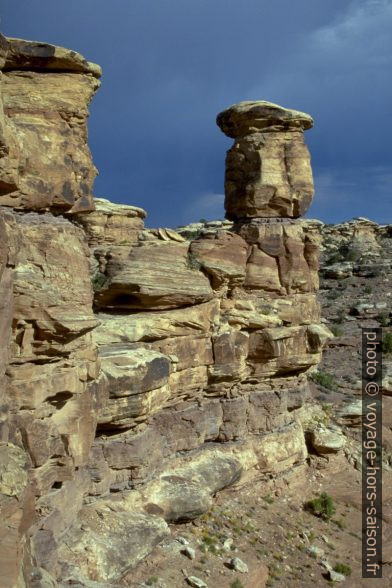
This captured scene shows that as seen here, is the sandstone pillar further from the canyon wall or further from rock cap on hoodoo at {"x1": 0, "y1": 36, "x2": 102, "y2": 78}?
rock cap on hoodoo at {"x1": 0, "y1": 36, "x2": 102, "y2": 78}

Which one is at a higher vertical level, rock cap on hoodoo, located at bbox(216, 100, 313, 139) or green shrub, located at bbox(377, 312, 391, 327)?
rock cap on hoodoo, located at bbox(216, 100, 313, 139)

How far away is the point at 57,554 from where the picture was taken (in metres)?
12.5

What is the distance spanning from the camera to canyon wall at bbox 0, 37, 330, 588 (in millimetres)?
11664

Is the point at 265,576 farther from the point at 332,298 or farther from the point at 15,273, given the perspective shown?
the point at 332,298

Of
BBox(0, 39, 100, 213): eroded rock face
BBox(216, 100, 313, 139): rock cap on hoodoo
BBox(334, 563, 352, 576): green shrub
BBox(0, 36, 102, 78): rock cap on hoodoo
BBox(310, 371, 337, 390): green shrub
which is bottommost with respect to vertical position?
BBox(334, 563, 352, 576): green shrub

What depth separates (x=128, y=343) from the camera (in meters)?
16.7

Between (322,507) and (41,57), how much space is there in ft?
52.6

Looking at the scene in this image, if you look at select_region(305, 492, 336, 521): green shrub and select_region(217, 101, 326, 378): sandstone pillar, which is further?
select_region(217, 101, 326, 378): sandstone pillar

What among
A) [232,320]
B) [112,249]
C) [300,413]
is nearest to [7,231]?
[112,249]

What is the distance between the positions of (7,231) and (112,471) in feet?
26.6

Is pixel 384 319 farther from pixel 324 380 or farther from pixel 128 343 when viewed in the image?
pixel 128 343

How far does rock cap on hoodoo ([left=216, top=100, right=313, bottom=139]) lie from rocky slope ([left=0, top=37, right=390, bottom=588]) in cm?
7

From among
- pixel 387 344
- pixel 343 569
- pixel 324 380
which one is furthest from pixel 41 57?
pixel 387 344

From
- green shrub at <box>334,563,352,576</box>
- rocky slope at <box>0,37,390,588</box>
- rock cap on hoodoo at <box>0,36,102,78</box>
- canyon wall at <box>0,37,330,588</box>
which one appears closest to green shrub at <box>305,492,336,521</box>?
rocky slope at <box>0,37,390,588</box>
